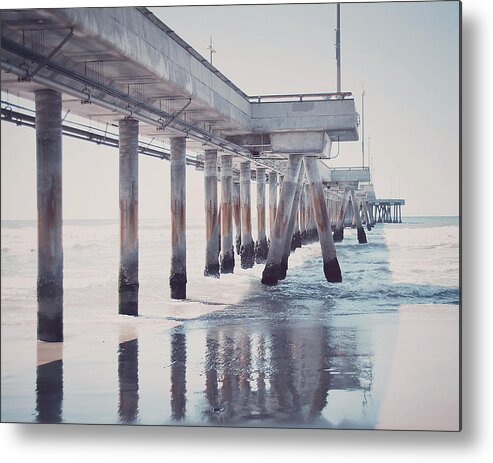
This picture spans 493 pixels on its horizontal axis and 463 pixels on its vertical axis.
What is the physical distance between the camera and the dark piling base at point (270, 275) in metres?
15.6

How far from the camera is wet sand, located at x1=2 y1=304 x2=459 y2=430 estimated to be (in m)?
8.99

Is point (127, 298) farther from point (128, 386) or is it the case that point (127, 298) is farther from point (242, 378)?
point (242, 378)

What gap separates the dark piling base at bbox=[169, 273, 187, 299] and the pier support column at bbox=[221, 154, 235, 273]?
575 cm

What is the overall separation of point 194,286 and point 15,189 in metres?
7.42

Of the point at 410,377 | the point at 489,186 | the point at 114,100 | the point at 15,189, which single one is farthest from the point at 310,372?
the point at 114,100

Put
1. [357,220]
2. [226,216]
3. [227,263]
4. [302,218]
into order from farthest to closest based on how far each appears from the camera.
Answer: [302,218] < [226,216] < [357,220] < [227,263]

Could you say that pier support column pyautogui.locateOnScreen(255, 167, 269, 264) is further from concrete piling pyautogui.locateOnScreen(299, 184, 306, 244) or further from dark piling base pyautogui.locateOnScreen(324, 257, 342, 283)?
dark piling base pyautogui.locateOnScreen(324, 257, 342, 283)

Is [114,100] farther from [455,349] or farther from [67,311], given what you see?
[455,349]

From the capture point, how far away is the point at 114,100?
12523 millimetres

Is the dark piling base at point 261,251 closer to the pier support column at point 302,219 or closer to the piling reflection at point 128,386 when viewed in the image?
the pier support column at point 302,219

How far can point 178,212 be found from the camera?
1722 centimetres

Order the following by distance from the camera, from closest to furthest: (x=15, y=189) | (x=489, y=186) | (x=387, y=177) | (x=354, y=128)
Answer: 1. (x=489, y=186)
2. (x=15, y=189)
3. (x=387, y=177)
4. (x=354, y=128)

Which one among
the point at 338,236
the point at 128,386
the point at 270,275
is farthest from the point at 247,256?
the point at 128,386

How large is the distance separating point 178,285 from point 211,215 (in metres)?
6.17
